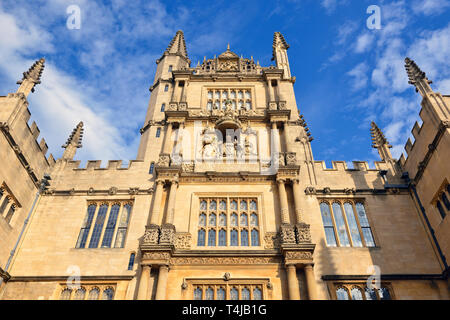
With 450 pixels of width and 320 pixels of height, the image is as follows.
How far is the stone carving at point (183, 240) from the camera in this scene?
16.6m

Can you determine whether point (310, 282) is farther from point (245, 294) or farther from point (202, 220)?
point (202, 220)

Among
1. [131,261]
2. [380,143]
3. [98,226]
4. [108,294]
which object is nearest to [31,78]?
[98,226]

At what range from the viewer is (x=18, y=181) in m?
17.3

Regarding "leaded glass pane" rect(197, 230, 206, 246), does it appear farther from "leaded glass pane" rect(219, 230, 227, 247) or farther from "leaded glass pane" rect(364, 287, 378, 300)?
"leaded glass pane" rect(364, 287, 378, 300)

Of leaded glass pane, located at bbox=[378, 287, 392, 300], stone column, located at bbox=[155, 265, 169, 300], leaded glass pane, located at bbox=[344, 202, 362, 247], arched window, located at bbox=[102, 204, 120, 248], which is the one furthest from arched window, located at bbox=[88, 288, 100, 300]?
leaded glass pane, located at bbox=[378, 287, 392, 300]

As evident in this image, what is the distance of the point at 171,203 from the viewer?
58.7 feet

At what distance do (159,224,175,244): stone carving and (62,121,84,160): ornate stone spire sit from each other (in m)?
8.86

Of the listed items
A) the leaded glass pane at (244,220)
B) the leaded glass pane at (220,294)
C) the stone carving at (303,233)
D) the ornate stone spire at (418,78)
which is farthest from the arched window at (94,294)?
the ornate stone spire at (418,78)

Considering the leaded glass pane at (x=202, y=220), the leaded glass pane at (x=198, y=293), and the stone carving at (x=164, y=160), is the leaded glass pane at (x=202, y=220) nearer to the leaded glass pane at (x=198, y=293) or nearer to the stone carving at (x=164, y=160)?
the leaded glass pane at (x=198, y=293)

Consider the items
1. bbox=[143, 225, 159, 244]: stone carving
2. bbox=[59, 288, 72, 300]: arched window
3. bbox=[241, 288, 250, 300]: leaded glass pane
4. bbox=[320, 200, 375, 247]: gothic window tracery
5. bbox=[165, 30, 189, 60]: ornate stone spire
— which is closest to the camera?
bbox=[241, 288, 250, 300]: leaded glass pane

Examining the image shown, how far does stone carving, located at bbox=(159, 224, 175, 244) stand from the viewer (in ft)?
52.8

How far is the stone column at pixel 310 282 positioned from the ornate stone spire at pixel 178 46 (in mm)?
20424

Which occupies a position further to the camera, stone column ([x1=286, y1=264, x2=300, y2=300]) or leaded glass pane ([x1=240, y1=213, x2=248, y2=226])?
leaded glass pane ([x1=240, y1=213, x2=248, y2=226])
